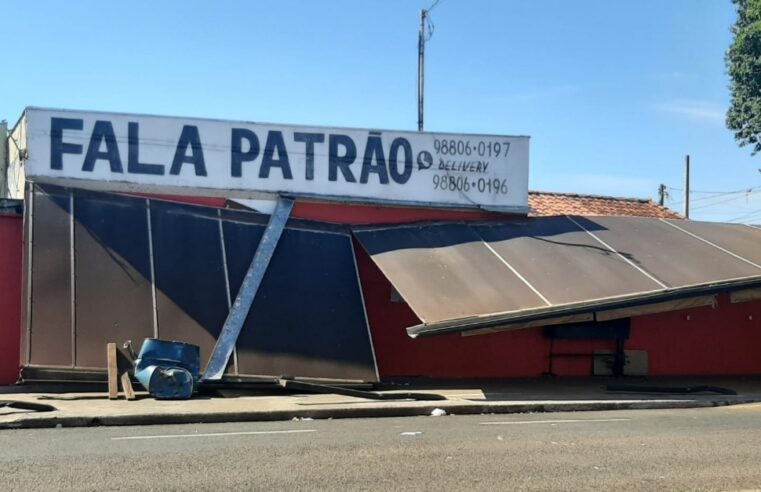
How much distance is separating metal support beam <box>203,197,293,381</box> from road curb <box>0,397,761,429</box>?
1.99m

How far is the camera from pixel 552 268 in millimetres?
14820

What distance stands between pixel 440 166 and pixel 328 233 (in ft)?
10.5

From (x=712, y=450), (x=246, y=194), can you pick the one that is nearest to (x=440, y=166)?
(x=246, y=194)

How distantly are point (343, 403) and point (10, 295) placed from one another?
651 cm

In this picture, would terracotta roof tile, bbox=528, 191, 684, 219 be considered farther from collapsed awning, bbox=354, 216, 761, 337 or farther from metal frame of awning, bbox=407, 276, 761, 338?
metal frame of awning, bbox=407, 276, 761, 338

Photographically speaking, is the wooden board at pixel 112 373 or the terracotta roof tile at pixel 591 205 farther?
the terracotta roof tile at pixel 591 205

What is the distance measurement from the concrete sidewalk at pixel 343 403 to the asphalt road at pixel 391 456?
0.40m

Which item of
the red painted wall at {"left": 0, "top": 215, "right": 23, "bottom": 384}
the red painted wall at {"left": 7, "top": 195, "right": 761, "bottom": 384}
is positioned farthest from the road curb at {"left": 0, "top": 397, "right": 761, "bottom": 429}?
the red painted wall at {"left": 0, "top": 215, "right": 23, "bottom": 384}

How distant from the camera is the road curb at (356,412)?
9898 millimetres

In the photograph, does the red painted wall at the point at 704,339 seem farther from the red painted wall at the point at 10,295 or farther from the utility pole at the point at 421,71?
the red painted wall at the point at 10,295

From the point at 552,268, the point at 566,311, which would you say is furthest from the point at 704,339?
the point at 566,311

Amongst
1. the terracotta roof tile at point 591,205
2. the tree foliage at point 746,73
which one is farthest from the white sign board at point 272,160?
the tree foliage at point 746,73

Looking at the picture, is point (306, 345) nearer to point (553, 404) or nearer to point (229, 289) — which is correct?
point (229, 289)

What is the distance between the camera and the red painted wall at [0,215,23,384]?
527 inches
